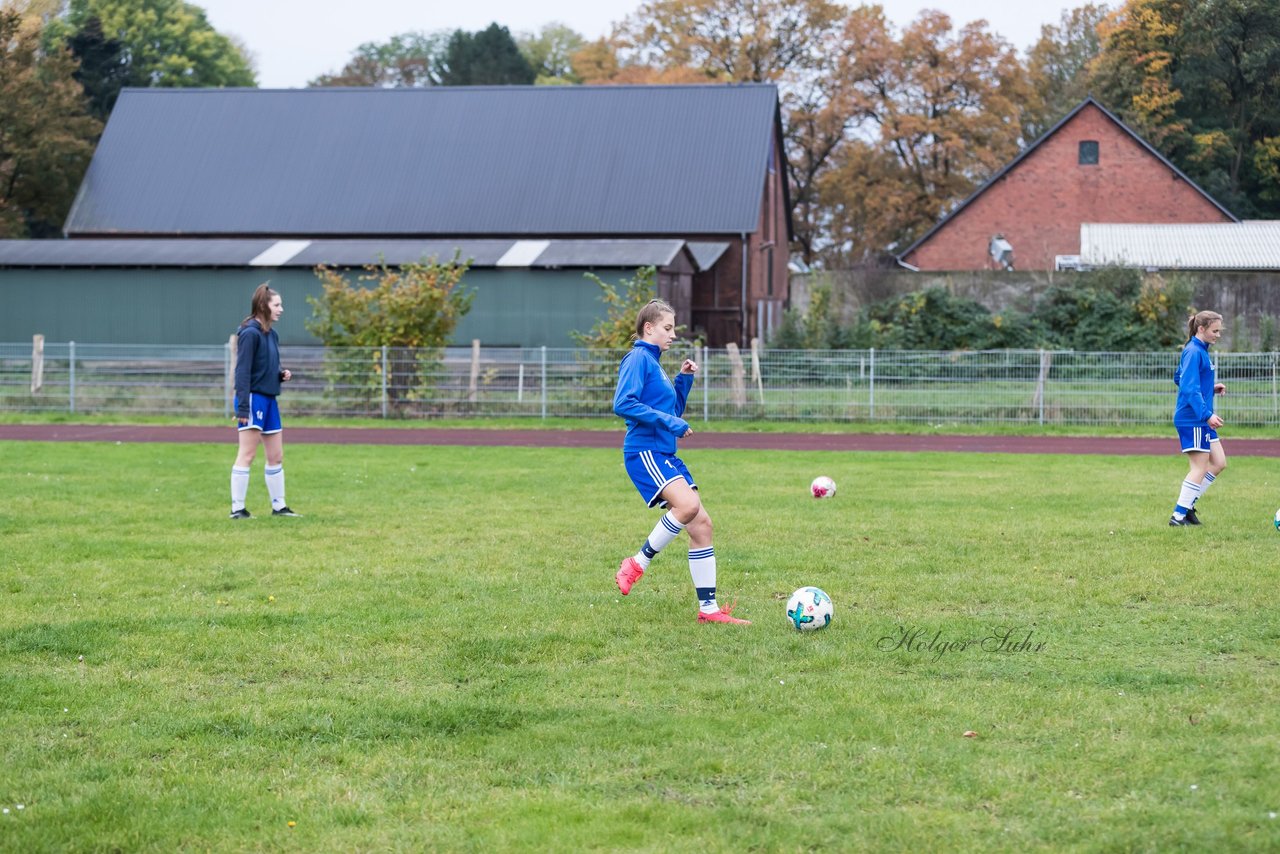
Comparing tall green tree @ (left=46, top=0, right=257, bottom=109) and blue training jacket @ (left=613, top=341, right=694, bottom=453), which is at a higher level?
tall green tree @ (left=46, top=0, right=257, bottom=109)

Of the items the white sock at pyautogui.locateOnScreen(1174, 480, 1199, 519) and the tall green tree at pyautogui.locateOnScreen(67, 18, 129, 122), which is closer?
the white sock at pyautogui.locateOnScreen(1174, 480, 1199, 519)

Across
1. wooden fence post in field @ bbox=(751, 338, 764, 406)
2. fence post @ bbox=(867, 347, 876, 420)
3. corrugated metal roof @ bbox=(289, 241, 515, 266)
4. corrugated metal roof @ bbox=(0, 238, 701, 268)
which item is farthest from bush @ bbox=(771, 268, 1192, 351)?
corrugated metal roof @ bbox=(289, 241, 515, 266)

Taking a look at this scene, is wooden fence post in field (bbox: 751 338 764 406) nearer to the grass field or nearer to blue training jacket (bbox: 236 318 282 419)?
the grass field

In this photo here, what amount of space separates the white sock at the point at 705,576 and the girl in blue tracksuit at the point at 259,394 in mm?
5059

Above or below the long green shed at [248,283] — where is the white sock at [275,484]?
below

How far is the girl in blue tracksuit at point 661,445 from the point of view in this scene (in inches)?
314

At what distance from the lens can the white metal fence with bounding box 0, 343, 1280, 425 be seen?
2286 centimetres

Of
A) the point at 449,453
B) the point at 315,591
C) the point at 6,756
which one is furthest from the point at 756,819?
the point at 449,453

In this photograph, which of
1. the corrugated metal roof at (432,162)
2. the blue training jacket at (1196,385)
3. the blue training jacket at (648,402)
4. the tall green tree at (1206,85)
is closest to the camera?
the blue training jacket at (648,402)

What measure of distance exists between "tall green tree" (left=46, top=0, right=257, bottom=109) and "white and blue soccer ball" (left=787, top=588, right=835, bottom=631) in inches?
2135

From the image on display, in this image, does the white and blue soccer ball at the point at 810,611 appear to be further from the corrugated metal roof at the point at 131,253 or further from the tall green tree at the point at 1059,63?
the tall green tree at the point at 1059,63

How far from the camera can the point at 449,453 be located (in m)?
19.4

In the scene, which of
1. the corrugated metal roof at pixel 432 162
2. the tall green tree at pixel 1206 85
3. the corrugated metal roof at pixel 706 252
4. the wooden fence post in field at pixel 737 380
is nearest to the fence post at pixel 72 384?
the wooden fence post in field at pixel 737 380

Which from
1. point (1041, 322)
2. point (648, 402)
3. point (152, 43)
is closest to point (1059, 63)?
point (1041, 322)
